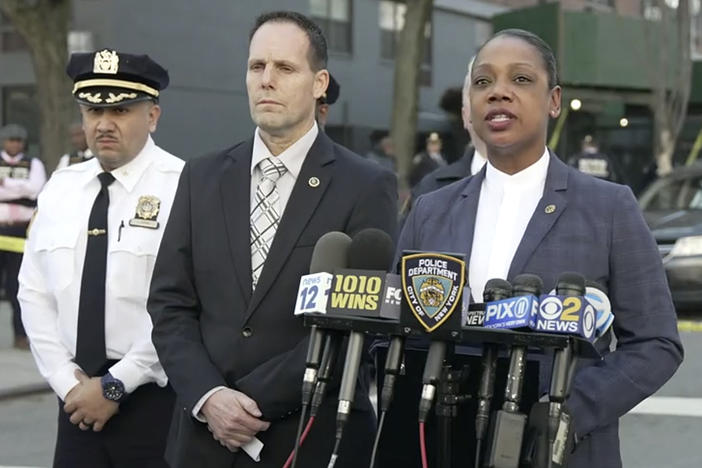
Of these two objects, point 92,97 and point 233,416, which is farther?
point 92,97

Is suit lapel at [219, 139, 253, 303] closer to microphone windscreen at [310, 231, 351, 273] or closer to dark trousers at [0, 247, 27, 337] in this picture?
microphone windscreen at [310, 231, 351, 273]

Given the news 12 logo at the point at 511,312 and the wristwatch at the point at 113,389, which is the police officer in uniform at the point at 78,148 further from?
the news 12 logo at the point at 511,312

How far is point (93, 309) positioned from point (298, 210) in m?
1.05

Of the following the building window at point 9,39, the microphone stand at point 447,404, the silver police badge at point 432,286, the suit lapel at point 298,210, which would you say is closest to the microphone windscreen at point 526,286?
the silver police badge at point 432,286

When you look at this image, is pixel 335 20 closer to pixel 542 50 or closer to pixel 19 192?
pixel 19 192

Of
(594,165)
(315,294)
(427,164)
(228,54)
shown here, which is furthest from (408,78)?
(315,294)

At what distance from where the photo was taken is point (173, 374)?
12.0 ft

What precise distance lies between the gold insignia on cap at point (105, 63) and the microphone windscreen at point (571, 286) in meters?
2.34

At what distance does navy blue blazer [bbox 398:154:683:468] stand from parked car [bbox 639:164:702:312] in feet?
31.9

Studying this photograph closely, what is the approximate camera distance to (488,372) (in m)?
2.82

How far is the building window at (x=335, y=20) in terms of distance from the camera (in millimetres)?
25941

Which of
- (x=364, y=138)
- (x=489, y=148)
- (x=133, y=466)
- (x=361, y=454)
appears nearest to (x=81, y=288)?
(x=133, y=466)

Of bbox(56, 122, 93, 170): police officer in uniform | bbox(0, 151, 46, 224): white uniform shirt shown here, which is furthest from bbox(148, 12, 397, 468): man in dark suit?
bbox(0, 151, 46, 224): white uniform shirt

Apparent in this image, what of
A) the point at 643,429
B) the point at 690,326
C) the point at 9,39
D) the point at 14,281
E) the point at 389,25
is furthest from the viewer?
the point at 389,25
